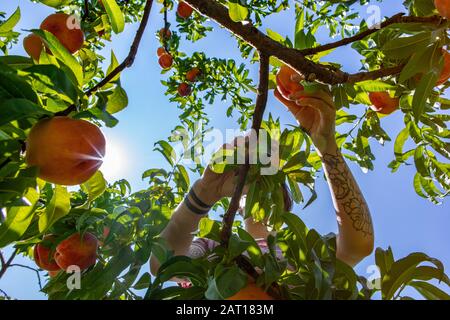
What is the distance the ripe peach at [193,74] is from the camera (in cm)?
293

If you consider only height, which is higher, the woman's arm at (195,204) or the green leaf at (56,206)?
the woman's arm at (195,204)

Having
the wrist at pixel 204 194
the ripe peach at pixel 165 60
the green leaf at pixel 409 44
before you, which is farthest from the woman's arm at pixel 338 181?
the ripe peach at pixel 165 60

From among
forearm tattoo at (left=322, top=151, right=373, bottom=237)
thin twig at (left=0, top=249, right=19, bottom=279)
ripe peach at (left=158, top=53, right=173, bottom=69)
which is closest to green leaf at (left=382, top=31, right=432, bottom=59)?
forearm tattoo at (left=322, top=151, right=373, bottom=237)

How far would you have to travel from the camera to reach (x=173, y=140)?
81.6 inches

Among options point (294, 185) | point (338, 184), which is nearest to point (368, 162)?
point (338, 184)

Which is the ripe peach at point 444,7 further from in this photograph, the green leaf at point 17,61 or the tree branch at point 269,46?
the green leaf at point 17,61

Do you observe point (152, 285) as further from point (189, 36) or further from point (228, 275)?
point (189, 36)

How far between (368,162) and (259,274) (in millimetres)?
1213

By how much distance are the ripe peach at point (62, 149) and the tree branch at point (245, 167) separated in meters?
0.34

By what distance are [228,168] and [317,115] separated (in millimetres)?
415

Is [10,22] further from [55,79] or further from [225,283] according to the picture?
[225,283]

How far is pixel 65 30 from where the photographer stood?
142 cm

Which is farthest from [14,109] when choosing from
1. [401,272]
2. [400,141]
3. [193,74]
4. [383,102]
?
[193,74]

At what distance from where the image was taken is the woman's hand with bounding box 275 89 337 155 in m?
1.43
